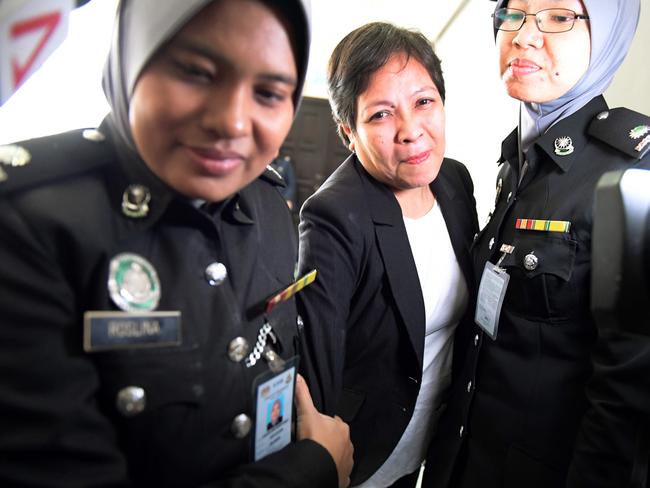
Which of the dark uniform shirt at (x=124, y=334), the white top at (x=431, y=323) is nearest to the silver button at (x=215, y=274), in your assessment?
the dark uniform shirt at (x=124, y=334)

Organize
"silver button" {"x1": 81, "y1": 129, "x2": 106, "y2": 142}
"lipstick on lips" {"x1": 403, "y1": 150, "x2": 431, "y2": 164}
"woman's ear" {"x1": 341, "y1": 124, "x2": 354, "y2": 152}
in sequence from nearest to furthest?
1. "silver button" {"x1": 81, "y1": 129, "x2": 106, "y2": 142}
2. "lipstick on lips" {"x1": 403, "y1": 150, "x2": 431, "y2": 164}
3. "woman's ear" {"x1": 341, "y1": 124, "x2": 354, "y2": 152}

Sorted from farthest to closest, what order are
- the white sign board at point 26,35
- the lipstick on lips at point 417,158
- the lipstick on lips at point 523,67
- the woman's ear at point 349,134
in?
the woman's ear at point 349,134, the lipstick on lips at point 417,158, the lipstick on lips at point 523,67, the white sign board at point 26,35

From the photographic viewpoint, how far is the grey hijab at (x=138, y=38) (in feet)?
1.69

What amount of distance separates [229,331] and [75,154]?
13.1 inches

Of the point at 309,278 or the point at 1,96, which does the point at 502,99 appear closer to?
the point at 309,278

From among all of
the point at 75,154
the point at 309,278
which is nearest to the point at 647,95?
the point at 309,278

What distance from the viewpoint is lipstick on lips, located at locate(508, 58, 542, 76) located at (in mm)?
1116

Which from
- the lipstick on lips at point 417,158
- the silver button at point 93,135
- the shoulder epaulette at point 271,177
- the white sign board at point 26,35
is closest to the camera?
the white sign board at point 26,35

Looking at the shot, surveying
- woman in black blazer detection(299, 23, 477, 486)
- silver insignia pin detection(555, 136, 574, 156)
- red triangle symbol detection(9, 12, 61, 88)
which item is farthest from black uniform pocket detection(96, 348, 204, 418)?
silver insignia pin detection(555, 136, 574, 156)

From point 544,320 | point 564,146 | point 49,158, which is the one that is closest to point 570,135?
point 564,146

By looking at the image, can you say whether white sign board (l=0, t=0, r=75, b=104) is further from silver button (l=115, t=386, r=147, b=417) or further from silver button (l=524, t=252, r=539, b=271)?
silver button (l=524, t=252, r=539, b=271)

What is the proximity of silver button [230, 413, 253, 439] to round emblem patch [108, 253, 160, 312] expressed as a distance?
23cm

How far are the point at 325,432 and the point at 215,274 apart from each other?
0.40 metres

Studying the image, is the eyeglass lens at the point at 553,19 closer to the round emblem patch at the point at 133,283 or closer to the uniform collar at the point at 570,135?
the uniform collar at the point at 570,135
